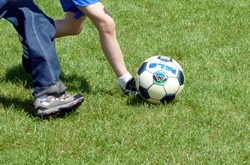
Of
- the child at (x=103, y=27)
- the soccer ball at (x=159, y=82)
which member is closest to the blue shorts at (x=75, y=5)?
the child at (x=103, y=27)

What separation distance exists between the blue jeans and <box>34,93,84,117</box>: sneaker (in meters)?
0.05

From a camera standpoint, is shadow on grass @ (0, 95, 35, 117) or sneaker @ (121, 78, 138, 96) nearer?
shadow on grass @ (0, 95, 35, 117)

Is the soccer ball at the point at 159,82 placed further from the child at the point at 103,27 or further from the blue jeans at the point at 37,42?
the blue jeans at the point at 37,42

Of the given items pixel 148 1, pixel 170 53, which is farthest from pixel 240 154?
pixel 148 1

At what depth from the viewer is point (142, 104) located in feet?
15.3

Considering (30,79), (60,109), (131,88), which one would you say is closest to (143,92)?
(131,88)

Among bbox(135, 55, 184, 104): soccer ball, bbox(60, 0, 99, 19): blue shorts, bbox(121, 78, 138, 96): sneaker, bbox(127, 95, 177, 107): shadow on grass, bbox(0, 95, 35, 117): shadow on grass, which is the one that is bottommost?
bbox(0, 95, 35, 117): shadow on grass

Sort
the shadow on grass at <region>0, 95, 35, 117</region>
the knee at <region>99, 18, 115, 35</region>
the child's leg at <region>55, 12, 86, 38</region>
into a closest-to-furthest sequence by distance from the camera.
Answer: the shadow on grass at <region>0, 95, 35, 117</region> < the knee at <region>99, 18, 115, 35</region> < the child's leg at <region>55, 12, 86, 38</region>

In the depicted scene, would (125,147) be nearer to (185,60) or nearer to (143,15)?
(185,60)

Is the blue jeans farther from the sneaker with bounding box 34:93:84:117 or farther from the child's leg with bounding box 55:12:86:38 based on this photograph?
the child's leg with bounding box 55:12:86:38

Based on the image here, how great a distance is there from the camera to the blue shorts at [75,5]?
4.54m

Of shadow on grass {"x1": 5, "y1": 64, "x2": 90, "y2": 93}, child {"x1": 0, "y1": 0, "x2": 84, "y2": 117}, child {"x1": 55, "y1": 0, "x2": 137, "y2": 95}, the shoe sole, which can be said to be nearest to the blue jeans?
child {"x1": 0, "y1": 0, "x2": 84, "y2": 117}

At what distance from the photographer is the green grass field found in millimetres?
3926

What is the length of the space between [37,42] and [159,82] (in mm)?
1028
